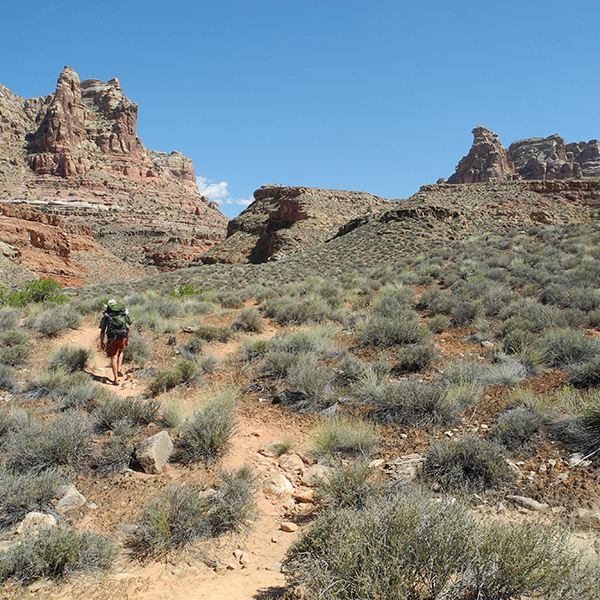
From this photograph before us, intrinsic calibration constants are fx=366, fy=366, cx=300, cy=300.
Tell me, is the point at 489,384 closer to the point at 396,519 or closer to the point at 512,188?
the point at 396,519

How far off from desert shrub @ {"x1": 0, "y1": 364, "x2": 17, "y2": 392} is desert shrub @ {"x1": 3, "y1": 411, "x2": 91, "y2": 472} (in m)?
2.54

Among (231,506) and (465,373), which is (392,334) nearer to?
(465,373)

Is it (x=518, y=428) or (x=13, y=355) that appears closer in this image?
(x=518, y=428)

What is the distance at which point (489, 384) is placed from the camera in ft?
17.9

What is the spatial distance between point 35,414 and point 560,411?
700 centimetres

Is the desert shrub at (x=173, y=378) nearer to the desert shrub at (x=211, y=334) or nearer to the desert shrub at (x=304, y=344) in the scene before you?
the desert shrub at (x=304, y=344)

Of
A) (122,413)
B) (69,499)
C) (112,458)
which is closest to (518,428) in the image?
(112,458)

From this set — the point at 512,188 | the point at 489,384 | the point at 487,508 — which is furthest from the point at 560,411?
the point at 512,188

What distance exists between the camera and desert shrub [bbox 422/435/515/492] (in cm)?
334

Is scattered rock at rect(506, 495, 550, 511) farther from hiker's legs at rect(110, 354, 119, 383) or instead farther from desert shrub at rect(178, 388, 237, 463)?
hiker's legs at rect(110, 354, 119, 383)

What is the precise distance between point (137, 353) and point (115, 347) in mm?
968

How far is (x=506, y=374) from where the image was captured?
213 inches

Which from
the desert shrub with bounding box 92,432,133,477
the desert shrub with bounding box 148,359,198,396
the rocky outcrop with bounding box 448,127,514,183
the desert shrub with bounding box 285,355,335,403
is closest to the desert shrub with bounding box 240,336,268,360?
the desert shrub with bounding box 148,359,198,396

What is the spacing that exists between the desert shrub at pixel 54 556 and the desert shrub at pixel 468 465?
2.91 metres
